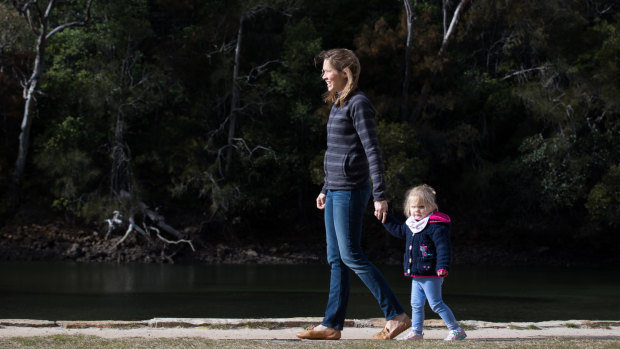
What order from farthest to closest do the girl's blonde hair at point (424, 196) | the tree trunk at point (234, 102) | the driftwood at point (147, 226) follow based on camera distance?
the tree trunk at point (234, 102)
the driftwood at point (147, 226)
the girl's blonde hair at point (424, 196)

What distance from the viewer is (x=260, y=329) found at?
6684 mm

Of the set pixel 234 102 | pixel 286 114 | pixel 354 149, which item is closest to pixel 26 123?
pixel 234 102

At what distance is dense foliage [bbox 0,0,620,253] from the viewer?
22.6m

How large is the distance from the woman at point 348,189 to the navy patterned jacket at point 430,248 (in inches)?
10.4

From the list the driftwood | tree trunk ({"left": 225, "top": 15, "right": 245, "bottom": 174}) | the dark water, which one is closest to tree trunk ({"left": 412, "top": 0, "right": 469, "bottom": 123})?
tree trunk ({"left": 225, "top": 15, "right": 245, "bottom": 174})

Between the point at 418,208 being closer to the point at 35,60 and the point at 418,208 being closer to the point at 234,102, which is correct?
the point at 234,102

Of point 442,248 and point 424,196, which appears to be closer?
point 442,248

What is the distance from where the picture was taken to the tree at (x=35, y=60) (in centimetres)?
2298

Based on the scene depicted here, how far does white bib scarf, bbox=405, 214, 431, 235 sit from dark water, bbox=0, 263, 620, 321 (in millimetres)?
3414

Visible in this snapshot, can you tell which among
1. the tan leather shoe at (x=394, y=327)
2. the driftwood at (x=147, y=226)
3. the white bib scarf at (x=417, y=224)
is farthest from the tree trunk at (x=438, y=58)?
the tan leather shoe at (x=394, y=327)

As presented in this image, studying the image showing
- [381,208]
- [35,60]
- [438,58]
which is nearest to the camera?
[381,208]

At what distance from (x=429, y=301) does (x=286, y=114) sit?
60.8ft

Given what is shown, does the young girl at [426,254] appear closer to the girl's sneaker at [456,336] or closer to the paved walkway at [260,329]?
the girl's sneaker at [456,336]

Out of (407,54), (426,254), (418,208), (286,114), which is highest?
(407,54)
